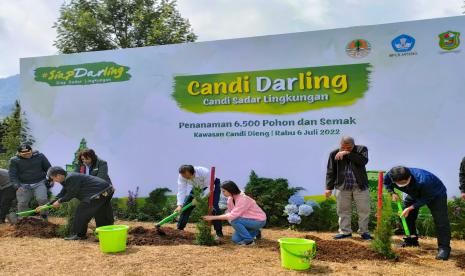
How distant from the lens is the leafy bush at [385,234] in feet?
17.2

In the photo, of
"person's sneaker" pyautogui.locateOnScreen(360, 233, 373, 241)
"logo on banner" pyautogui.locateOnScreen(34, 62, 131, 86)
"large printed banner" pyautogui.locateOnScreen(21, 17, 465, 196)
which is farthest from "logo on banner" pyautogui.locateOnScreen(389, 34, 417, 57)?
"logo on banner" pyautogui.locateOnScreen(34, 62, 131, 86)

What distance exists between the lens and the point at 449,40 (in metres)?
7.27

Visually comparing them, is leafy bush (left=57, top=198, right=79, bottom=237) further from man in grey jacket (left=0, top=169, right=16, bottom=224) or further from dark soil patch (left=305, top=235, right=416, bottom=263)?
dark soil patch (left=305, top=235, right=416, bottom=263)

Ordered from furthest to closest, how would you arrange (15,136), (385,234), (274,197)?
(15,136) → (274,197) → (385,234)

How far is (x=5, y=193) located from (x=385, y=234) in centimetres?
700

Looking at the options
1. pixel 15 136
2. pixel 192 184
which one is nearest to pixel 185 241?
pixel 192 184

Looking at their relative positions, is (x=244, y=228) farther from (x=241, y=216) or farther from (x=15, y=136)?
(x=15, y=136)

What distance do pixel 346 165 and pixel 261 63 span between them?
2.71 m

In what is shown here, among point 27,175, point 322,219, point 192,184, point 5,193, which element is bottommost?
A: point 322,219

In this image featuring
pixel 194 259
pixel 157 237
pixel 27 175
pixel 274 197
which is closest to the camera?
pixel 194 259

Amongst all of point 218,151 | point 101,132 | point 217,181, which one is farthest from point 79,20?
point 217,181

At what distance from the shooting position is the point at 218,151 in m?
8.77

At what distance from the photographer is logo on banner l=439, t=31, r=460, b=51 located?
721 centimetres

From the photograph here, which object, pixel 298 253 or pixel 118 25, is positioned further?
pixel 118 25
